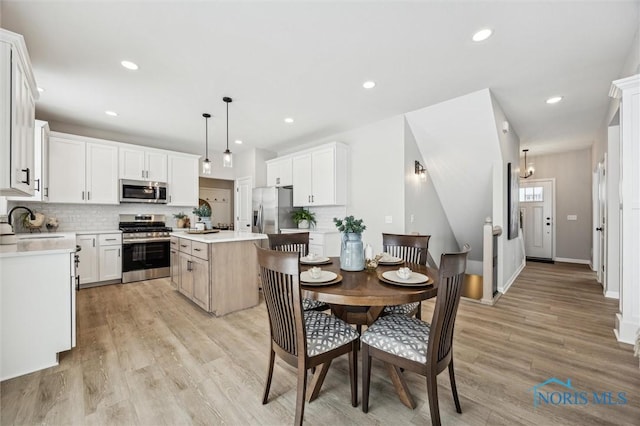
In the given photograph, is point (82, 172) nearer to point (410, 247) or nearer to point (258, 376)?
point (258, 376)

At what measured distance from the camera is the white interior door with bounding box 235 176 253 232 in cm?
608

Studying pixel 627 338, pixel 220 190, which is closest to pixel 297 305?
pixel 627 338

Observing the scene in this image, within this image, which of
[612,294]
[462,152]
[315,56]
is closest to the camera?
[315,56]

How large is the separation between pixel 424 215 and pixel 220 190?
586 cm

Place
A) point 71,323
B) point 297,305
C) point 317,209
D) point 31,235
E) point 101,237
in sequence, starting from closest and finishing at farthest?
point 297,305
point 71,323
point 31,235
point 101,237
point 317,209

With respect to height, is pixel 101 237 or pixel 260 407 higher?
pixel 101 237

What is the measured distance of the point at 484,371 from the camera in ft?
6.54

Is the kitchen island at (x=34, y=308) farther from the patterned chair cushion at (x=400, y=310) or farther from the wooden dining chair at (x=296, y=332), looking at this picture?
the patterned chair cushion at (x=400, y=310)

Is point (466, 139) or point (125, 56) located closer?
point (125, 56)

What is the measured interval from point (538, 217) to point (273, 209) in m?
6.63

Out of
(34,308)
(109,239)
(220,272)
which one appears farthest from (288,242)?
Answer: (109,239)

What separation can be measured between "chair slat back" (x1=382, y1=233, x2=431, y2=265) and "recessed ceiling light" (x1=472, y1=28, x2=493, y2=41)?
173 cm

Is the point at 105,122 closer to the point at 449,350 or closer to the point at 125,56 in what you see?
the point at 125,56

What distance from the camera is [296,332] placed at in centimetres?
143
